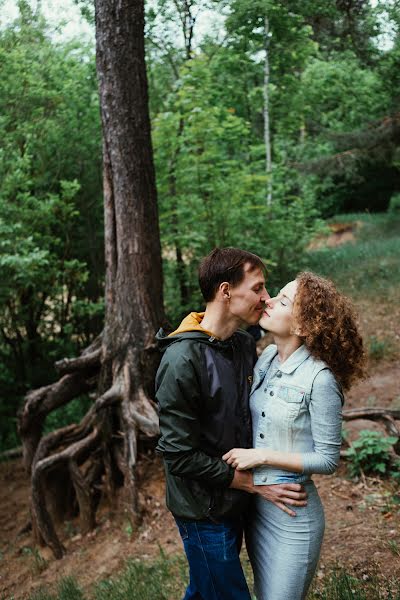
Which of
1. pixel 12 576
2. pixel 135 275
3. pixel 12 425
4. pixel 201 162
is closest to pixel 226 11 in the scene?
pixel 201 162

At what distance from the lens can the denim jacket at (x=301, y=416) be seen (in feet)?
7.41

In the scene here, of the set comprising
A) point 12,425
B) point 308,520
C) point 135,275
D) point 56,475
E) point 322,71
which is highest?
point 322,71

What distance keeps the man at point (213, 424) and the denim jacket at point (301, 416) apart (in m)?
0.09

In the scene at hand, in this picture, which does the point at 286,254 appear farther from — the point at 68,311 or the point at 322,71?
the point at 322,71

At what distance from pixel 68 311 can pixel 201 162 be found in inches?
151

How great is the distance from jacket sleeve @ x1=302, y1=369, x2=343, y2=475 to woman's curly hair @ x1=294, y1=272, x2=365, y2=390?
0.13 metres

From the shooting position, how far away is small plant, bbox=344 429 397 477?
5121 millimetres

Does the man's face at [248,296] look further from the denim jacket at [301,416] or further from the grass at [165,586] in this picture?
the grass at [165,586]

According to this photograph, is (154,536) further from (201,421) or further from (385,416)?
(201,421)

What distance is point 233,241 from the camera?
10.0m

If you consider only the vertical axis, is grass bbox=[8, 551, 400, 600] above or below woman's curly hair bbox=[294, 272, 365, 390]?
below

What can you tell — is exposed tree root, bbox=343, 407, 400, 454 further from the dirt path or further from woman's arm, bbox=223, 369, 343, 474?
woman's arm, bbox=223, 369, 343, 474

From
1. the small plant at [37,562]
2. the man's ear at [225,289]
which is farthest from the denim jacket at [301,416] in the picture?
the small plant at [37,562]

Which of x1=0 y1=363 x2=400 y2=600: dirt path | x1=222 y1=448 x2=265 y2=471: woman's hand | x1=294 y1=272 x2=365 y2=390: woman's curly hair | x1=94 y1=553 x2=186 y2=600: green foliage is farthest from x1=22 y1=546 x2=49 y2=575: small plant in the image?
x1=294 y1=272 x2=365 y2=390: woman's curly hair
